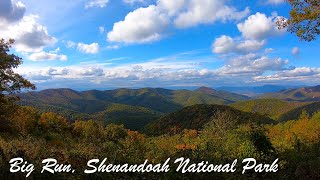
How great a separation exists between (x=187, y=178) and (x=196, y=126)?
151 m

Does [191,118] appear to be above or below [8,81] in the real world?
below

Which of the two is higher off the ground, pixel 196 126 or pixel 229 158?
pixel 229 158

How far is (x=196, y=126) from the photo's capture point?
16175cm

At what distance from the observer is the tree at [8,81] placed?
582 inches

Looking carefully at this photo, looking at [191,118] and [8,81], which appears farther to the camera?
[191,118]

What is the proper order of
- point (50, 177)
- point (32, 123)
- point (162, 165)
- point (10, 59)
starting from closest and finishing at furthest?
point (50, 177) → point (162, 165) → point (10, 59) → point (32, 123)

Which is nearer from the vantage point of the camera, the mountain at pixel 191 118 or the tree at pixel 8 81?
the tree at pixel 8 81

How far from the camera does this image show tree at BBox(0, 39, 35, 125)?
14789mm

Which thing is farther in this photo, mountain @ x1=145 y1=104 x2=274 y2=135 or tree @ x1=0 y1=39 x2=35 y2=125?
mountain @ x1=145 y1=104 x2=274 y2=135

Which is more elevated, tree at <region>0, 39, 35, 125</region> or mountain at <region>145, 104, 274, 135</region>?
tree at <region>0, 39, 35, 125</region>

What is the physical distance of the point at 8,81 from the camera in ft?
49.7

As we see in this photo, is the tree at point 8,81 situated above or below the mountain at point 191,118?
above

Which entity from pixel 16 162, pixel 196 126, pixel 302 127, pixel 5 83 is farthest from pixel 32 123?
pixel 196 126

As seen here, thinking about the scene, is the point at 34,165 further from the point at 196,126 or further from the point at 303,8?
the point at 196,126
